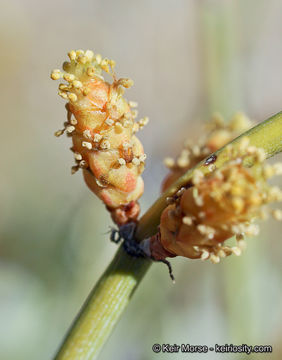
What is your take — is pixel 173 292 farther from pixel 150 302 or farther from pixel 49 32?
pixel 49 32

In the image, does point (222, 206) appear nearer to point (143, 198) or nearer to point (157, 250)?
point (157, 250)

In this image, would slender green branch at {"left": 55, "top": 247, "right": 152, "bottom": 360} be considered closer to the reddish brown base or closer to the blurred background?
the reddish brown base

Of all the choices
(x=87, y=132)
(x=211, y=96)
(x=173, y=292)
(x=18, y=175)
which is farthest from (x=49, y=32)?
(x=87, y=132)
